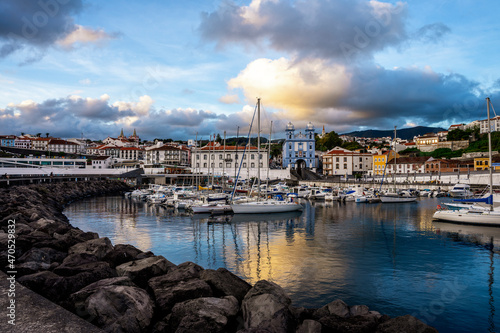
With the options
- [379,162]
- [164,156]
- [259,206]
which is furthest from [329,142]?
[259,206]

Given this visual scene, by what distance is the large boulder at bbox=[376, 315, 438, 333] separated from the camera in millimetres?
6430

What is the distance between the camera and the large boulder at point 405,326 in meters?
6.43

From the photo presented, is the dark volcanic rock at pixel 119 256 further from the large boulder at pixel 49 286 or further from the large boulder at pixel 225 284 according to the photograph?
the large boulder at pixel 225 284

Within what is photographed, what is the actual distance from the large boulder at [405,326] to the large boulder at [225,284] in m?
3.28

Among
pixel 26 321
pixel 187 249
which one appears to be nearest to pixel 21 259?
pixel 26 321

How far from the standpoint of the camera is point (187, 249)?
1803cm

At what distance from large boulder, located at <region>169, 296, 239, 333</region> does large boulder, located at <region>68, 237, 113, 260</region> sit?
5.29 metres

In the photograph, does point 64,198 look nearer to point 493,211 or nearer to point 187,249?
point 187,249

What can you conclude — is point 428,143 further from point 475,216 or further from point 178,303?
point 178,303

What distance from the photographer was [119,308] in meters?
6.71

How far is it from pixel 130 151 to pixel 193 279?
131110mm

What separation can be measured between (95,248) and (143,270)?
9.62ft

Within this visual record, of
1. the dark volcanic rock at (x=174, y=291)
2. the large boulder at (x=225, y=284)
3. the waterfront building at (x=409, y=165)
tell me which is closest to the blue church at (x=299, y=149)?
the waterfront building at (x=409, y=165)

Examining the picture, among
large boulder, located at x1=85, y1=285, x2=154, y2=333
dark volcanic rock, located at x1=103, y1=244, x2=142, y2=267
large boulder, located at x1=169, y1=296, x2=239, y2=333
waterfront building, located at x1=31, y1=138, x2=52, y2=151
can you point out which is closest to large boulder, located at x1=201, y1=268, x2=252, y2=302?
large boulder, located at x1=169, y1=296, x2=239, y2=333
